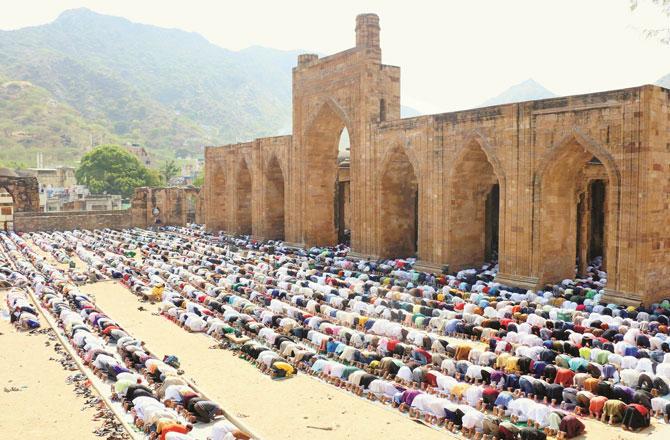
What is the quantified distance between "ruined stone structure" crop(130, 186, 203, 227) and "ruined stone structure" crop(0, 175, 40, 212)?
9.19 m

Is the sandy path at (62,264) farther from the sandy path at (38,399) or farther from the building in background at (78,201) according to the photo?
the building in background at (78,201)

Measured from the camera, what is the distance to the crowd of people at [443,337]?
985cm

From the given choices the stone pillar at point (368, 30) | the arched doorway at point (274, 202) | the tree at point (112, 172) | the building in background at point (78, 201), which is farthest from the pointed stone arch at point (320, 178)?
the tree at point (112, 172)

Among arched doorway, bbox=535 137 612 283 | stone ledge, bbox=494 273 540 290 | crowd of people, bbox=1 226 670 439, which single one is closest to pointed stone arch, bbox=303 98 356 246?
crowd of people, bbox=1 226 670 439

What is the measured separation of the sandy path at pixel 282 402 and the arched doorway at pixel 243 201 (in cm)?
2627

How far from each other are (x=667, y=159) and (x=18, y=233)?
4431 centimetres

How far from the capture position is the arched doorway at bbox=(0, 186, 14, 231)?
Result: 146ft

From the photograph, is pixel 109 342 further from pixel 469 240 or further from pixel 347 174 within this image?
pixel 347 174

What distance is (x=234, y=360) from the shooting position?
13211 mm

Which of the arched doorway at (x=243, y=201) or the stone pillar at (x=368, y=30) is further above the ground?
the stone pillar at (x=368, y=30)

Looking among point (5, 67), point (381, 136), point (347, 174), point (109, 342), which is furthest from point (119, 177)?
point (5, 67)

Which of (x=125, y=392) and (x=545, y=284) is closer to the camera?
(x=125, y=392)

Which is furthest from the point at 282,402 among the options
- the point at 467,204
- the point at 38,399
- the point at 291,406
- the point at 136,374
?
the point at 467,204

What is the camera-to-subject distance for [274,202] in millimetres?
36938
